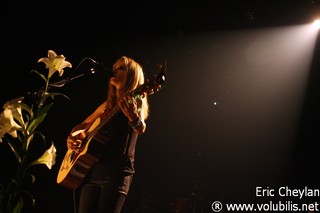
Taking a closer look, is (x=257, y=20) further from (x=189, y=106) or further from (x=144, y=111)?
(x=144, y=111)

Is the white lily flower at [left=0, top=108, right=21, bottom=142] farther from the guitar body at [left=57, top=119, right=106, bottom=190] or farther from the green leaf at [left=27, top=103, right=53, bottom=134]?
the guitar body at [left=57, top=119, right=106, bottom=190]

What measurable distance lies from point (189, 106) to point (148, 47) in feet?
3.54

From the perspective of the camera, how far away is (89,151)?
6.86 feet

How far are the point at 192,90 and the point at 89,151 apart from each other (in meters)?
2.82

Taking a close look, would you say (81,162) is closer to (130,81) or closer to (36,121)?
(130,81)

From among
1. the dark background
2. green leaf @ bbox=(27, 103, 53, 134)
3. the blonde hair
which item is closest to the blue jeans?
the blonde hair

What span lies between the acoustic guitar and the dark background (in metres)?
1.50

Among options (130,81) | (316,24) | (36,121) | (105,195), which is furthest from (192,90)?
(36,121)

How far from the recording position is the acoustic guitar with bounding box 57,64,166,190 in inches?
82.2

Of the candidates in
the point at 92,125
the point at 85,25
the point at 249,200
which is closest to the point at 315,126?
the point at 249,200

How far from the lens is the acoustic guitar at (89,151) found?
2.09 meters

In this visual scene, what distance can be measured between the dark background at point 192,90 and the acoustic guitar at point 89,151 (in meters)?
1.50

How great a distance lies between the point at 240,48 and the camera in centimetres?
449

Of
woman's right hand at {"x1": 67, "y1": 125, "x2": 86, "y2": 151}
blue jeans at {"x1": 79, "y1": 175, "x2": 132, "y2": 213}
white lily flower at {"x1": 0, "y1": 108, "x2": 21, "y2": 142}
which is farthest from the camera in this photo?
woman's right hand at {"x1": 67, "y1": 125, "x2": 86, "y2": 151}
